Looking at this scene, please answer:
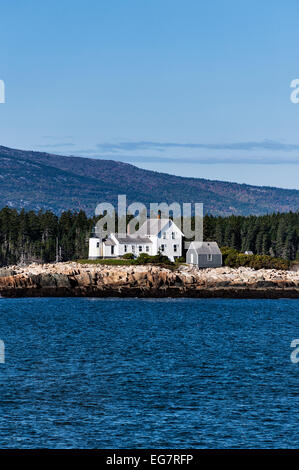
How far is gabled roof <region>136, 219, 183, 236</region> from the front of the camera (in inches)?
4023

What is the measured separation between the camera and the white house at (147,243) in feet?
335

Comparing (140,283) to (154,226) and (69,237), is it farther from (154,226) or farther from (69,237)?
(69,237)

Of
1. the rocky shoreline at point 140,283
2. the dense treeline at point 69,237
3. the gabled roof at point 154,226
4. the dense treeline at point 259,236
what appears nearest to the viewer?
the rocky shoreline at point 140,283

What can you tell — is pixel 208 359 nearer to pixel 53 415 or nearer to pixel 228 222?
pixel 53 415

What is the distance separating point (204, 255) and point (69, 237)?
1857 inches

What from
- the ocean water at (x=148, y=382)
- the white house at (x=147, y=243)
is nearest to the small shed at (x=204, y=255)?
the white house at (x=147, y=243)

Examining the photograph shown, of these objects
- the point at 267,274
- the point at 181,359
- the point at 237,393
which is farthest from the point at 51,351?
the point at 267,274

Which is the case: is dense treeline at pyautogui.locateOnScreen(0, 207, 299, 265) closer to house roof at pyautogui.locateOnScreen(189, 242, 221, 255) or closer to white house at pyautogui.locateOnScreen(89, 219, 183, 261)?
white house at pyautogui.locateOnScreen(89, 219, 183, 261)

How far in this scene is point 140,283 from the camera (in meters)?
82.6

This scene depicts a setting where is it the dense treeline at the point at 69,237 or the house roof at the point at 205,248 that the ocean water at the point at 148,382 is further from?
the dense treeline at the point at 69,237

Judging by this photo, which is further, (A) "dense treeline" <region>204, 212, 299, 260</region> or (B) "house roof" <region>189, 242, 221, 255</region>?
(A) "dense treeline" <region>204, 212, 299, 260</region>

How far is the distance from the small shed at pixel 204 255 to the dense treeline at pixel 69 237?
3318 centimetres

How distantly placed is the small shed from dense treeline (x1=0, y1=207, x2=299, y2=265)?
33178 mm
